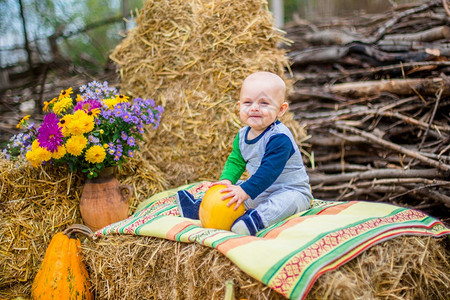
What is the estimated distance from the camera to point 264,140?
240 centimetres

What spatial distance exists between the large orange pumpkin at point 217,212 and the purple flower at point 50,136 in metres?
0.98

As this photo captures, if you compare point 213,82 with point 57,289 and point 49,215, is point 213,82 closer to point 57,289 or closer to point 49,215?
point 49,215

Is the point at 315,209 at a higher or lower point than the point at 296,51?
→ lower

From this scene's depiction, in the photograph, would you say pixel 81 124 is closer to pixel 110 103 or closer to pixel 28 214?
pixel 110 103

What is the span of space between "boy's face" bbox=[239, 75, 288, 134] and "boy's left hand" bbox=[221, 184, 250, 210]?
41cm

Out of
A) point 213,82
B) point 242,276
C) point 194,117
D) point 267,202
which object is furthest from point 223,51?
point 242,276

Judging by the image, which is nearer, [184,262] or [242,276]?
[242,276]

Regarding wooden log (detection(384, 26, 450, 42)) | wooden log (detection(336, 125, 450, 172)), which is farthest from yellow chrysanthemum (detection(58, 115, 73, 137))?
wooden log (detection(384, 26, 450, 42))

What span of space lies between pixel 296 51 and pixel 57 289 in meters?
4.06

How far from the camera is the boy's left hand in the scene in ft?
7.16

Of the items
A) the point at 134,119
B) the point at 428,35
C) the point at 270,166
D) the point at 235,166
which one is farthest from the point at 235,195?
the point at 428,35

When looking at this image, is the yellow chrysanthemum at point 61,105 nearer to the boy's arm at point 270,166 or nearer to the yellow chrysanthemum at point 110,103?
the yellow chrysanthemum at point 110,103

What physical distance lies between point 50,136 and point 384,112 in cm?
278

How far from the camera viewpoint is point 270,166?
2250 millimetres
